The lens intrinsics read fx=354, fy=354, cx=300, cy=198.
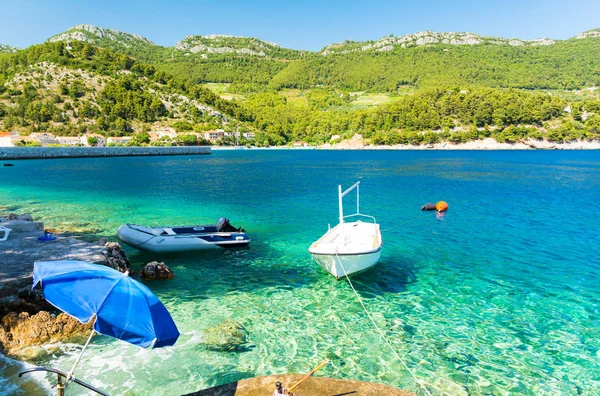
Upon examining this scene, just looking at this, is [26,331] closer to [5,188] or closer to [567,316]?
[567,316]

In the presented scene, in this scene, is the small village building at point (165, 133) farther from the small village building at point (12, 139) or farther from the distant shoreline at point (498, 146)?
the small village building at point (12, 139)

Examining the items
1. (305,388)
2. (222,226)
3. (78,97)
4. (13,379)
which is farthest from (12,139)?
(305,388)

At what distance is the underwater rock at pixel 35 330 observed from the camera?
9.32 m

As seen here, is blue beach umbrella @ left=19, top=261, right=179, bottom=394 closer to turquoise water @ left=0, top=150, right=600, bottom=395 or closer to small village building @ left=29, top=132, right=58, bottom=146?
turquoise water @ left=0, top=150, right=600, bottom=395

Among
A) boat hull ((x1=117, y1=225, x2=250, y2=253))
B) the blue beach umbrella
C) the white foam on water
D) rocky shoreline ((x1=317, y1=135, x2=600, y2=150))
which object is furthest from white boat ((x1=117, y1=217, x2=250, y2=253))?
rocky shoreline ((x1=317, y1=135, x2=600, y2=150))

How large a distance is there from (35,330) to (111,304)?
6.74 meters

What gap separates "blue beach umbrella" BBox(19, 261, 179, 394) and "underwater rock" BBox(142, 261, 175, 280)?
377 inches

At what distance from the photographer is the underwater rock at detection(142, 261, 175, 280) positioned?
1461 centimetres

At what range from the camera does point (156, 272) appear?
14758mm

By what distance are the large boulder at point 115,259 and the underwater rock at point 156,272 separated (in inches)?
31.1

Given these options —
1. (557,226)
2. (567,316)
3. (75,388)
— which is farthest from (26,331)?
(557,226)

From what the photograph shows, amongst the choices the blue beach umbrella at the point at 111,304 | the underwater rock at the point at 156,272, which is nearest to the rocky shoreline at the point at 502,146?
the underwater rock at the point at 156,272

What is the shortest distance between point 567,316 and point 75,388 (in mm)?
14553

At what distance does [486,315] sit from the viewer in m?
11.9
